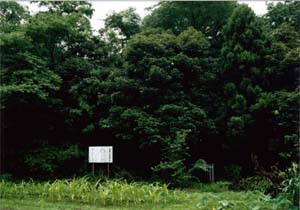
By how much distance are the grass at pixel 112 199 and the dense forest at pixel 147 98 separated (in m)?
3.73

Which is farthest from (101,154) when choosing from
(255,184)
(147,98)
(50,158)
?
(255,184)

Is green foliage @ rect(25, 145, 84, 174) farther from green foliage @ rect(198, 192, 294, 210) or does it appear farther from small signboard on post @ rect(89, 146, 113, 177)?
green foliage @ rect(198, 192, 294, 210)

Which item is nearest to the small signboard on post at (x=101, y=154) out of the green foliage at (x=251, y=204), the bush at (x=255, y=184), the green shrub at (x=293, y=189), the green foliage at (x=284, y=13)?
the bush at (x=255, y=184)

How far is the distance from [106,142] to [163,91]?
3.02m

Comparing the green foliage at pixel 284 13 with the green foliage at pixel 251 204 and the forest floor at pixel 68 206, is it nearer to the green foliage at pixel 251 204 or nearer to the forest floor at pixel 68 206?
the green foliage at pixel 251 204

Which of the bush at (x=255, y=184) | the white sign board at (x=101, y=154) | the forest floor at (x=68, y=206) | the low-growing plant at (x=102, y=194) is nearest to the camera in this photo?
the forest floor at (x=68, y=206)

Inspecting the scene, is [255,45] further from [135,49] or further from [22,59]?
[22,59]

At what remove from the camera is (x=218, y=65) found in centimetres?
1369

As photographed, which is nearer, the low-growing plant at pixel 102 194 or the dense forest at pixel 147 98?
the low-growing plant at pixel 102 194

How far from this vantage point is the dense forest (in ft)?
39.4

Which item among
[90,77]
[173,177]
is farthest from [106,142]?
[173,177]

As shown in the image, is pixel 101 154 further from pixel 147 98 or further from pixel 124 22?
pixel 124 22

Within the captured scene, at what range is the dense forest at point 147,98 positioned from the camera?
39.4 ft

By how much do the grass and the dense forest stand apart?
373 centimetres
